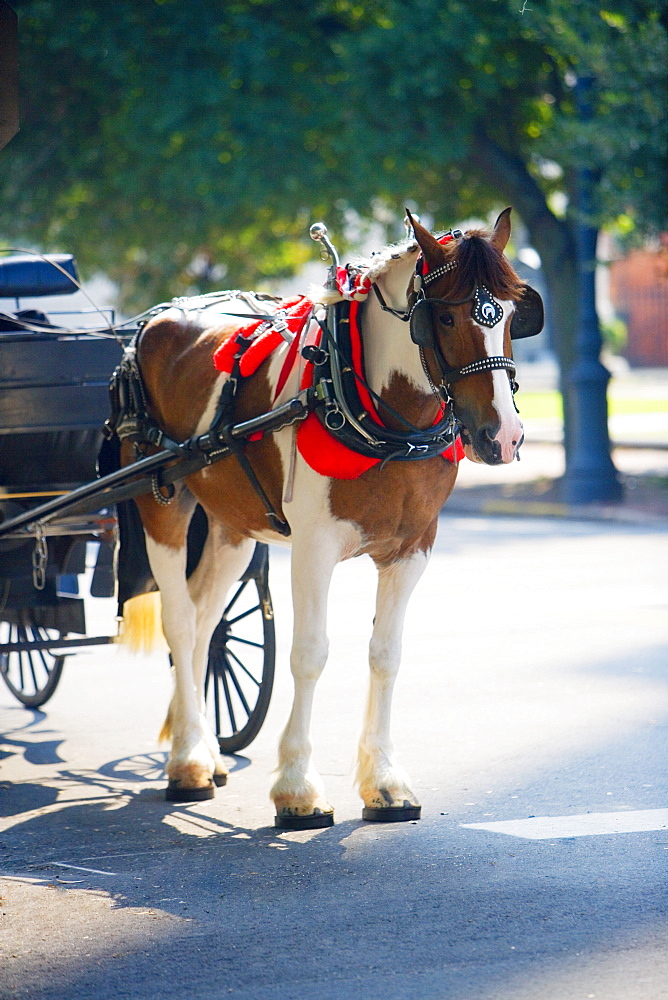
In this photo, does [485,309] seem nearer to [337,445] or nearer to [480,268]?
[480,268]

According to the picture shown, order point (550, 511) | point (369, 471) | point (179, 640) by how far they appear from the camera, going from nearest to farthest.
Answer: point (369, 471) → point (179, 640) → point (550, 511)

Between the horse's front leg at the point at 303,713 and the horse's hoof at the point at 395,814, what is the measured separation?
0.54ft

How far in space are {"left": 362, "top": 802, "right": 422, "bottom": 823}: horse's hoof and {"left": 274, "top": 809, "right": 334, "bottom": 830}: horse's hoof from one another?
0.18 metres

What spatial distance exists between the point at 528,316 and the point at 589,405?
38.8 ft

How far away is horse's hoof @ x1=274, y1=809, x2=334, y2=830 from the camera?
5.17 meters

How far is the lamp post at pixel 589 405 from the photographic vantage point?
16.2 metres

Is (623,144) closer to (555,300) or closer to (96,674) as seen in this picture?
(555,300)

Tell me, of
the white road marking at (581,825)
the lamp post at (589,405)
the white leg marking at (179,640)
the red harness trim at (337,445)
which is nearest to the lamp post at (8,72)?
the red harness trim at (337,445)

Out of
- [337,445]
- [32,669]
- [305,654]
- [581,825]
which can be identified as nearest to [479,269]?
[337,445]

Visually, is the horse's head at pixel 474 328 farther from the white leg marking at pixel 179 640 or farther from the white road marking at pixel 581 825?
the white leg marking at pixel 179 640

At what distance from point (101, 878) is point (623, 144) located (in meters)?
11.5

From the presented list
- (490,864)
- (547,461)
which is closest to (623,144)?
(547,461)

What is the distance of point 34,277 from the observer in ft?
24.8

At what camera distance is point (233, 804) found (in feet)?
18.5
